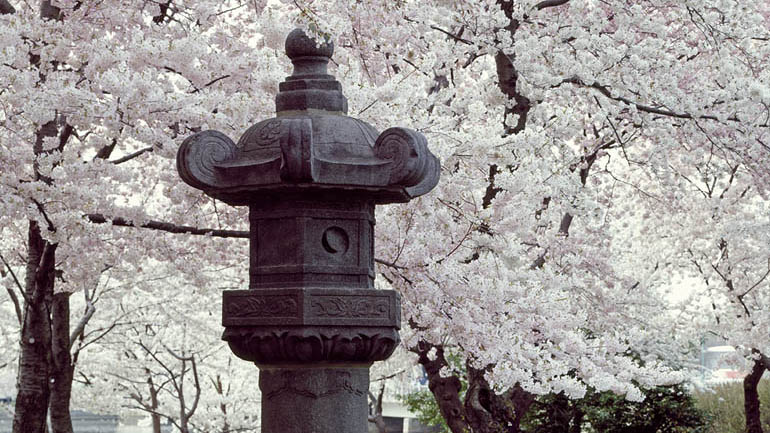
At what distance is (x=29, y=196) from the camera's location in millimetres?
8195

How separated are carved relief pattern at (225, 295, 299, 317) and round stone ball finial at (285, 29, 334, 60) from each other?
127 cm

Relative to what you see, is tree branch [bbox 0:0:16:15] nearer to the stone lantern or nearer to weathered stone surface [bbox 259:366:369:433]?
the stone lantern

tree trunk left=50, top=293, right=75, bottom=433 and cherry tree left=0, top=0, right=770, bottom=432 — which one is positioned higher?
cherry tree left=0, top=0, right=770, bottom=432

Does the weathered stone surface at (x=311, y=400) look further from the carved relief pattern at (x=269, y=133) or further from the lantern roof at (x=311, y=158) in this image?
the carved relief pattern at (x=269, y=133)

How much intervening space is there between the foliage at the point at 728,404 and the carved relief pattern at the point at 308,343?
1640 centimetres

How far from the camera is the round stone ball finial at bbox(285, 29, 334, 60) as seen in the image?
5.43 meters

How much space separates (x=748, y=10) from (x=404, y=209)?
4.97m

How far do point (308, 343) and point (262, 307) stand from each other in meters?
0.28

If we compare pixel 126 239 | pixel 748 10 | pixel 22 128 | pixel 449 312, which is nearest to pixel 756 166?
pixel 748 10

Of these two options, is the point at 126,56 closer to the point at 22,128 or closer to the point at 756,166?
the point at 22,128

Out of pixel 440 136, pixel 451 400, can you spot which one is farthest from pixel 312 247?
pixel 451 400

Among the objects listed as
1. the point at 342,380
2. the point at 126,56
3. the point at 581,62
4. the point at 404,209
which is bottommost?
the point at 342,380

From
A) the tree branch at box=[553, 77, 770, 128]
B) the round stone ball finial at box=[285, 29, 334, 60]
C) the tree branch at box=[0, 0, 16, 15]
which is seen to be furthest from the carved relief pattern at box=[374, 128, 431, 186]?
→ the tree branch at box=[553, 77, 770, 128]

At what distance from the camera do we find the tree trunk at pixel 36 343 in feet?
33.9
